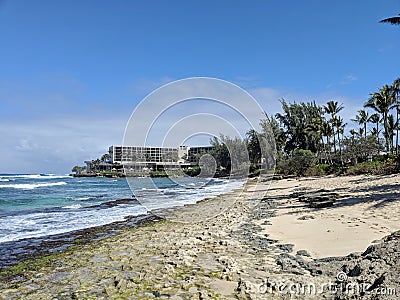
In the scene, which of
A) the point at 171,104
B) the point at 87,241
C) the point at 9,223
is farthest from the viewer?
the point at 9,223

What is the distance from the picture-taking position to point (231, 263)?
6172 mm

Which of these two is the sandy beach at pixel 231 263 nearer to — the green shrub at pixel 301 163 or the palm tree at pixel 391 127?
the green shrub at pixel 301 163

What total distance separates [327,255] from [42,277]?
572 cm

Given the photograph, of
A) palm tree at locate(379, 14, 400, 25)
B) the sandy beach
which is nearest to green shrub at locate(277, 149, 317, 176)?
palm tree at locate(379, 14, 400, 25)

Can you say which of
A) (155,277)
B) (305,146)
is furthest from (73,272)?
(305,146)

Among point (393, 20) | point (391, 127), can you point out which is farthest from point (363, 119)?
point (393, 20)

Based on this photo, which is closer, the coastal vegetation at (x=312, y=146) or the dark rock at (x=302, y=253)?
the dark rock at (x=302, y=253)

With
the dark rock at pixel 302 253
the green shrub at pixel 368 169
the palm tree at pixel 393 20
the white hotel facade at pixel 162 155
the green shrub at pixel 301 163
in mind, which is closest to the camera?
the dark rock at pixel 302 253

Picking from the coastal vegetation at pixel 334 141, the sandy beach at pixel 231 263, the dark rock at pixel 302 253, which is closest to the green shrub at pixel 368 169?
the coastal vegetation at pixel 334 141

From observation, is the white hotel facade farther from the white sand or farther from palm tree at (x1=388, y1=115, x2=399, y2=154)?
palm tree at (x1=388, y1=115, x2=399, y2=154)

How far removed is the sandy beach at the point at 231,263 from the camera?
477cm

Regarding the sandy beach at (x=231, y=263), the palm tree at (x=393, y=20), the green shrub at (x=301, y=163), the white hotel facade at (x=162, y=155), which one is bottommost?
the sandy beach at (x=231, y=263)

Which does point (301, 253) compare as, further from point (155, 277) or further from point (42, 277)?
point (42, 277)

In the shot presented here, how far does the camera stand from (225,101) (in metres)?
11.5
